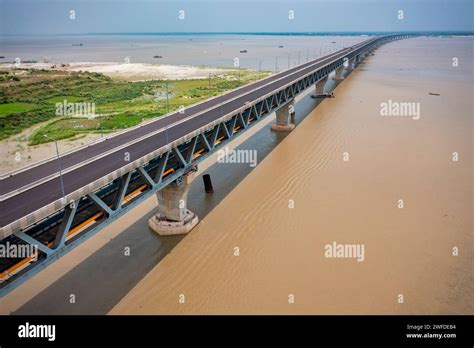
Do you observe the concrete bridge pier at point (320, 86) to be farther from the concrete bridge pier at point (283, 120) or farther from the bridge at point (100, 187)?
the bridge at point (100, 187)

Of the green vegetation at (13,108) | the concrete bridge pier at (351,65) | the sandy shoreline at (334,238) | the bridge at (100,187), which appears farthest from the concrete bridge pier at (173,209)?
the concrete bridge pier at (351,65)

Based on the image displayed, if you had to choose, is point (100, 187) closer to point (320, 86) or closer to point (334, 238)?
point (334, 238)

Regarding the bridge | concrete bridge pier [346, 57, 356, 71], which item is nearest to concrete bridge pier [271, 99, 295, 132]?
the bridge

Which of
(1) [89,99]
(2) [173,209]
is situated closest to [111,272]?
(2) [173,209]

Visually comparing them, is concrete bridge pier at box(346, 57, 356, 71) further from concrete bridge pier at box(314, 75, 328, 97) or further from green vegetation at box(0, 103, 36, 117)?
green vegetation at box(0, 103, 36, 117)

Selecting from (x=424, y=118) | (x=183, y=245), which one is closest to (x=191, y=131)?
(x=183, y=245)
